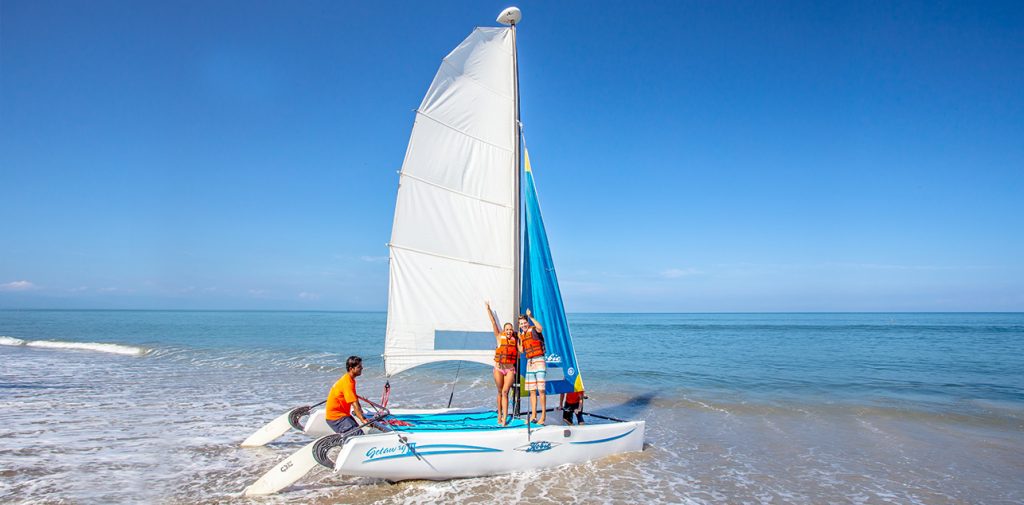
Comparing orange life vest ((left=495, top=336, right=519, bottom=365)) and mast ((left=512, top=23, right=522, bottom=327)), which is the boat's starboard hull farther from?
mast ((left=512, top=23, right=522, bottom=327))

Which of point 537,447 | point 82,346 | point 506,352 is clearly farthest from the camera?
point 82,346

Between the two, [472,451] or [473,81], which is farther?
[473,81]

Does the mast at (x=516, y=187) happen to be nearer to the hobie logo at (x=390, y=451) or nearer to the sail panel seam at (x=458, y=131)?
the sail panel seam at (x=458, y=131)

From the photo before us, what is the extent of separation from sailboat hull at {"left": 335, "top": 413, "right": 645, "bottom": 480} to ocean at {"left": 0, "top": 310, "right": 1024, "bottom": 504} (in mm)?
192

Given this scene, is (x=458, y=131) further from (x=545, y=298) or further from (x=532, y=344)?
(x=532, y=344)

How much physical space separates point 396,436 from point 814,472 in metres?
6.02

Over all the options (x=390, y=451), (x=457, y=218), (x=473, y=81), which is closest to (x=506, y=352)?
(x=457, y=218)

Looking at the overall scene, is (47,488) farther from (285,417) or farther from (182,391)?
(182,391)

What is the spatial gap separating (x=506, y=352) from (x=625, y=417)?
18.3ft

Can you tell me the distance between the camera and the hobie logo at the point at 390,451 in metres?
6.40

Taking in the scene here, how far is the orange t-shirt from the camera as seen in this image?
7125 mm

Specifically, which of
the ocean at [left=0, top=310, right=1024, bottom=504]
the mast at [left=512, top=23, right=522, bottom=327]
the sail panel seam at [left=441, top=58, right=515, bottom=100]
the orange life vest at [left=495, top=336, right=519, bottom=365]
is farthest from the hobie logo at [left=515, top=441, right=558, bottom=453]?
the sail panel seam at [left=441, top=58, right=515, bottom=100]

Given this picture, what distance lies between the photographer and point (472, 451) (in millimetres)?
7000

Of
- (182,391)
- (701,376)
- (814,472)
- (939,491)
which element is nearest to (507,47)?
(814,472)
